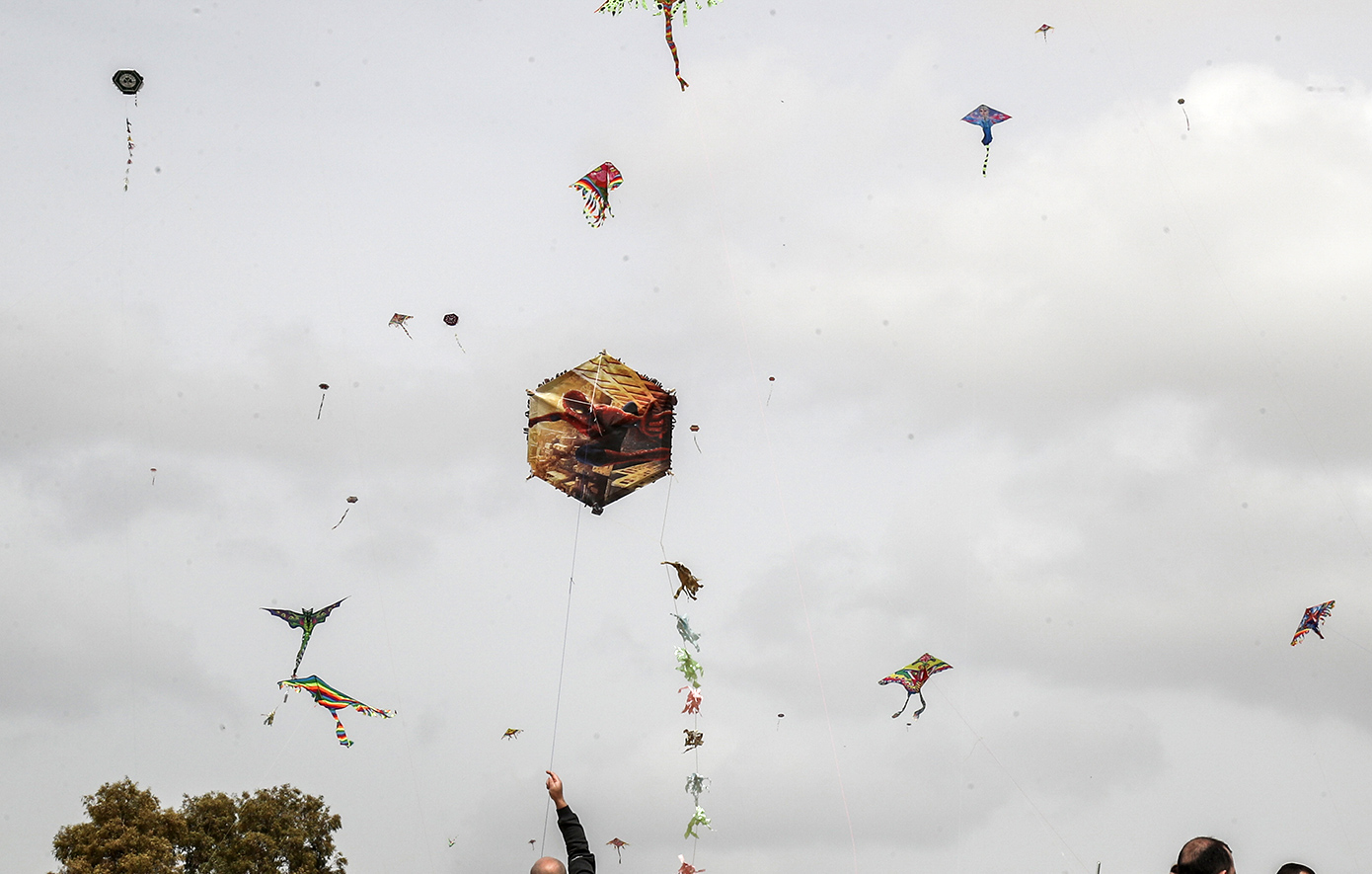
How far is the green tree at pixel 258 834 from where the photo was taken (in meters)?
30.3

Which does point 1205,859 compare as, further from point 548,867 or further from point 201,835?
point 201,835

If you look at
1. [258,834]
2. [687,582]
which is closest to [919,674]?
[687,582]

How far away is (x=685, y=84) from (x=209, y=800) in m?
22.1

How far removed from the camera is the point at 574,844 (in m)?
6.07

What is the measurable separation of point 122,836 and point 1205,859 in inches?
1122

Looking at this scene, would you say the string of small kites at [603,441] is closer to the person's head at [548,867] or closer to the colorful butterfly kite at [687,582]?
the colorful butterfly kite at [687,582]

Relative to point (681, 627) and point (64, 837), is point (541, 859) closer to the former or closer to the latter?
point (681, 627)

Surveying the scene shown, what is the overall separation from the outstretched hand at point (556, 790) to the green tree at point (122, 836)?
24.6m

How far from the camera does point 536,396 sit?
1925cm

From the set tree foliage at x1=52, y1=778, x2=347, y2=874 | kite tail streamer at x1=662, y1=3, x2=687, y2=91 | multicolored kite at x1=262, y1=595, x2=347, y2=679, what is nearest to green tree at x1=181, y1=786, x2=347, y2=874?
tree foliage at x1=52, y1=778, x2=347, y2=874

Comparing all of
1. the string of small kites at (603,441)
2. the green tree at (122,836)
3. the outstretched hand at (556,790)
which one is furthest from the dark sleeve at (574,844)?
the green tree at (122,836)

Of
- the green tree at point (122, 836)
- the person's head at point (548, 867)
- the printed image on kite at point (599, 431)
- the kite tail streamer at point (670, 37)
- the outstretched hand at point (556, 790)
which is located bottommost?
the person's head at point (548, 867)

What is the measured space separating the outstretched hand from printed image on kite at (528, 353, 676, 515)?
12.3 meters

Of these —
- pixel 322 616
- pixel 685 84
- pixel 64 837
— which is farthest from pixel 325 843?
pixel 685 84
